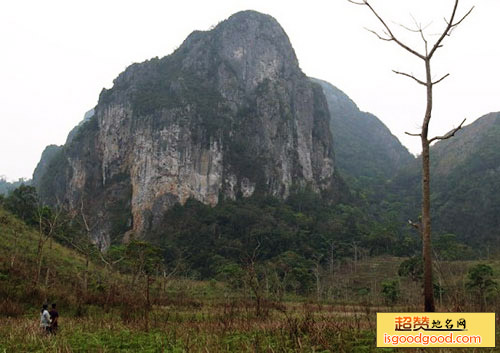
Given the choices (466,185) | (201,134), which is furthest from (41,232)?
(466,185)

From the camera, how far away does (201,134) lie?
95625 mm

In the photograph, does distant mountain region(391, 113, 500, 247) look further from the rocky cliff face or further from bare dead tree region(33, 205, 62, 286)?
bare dead tree region(33, 205, 62, 286)

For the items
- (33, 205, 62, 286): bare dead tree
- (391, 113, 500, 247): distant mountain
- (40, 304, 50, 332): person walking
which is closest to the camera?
(40, 304, 50, 332): person walking

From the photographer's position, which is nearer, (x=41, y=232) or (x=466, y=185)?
(x=41, y=232)

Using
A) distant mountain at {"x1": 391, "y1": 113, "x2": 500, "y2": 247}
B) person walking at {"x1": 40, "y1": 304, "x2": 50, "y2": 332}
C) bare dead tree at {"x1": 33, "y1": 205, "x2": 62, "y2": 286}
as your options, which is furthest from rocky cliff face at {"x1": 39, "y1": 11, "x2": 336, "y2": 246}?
person walking at {"x1": 40, "y1": 304, "x2": 50, "y2": 332}

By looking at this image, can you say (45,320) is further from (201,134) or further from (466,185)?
(466,185)

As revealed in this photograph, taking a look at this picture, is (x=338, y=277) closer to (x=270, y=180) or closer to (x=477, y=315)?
(x=270, y=180)

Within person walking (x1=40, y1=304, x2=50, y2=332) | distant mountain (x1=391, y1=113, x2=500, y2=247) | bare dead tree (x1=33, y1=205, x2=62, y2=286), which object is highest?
distant mountain (x1=391, y1=113, x2=500, y2=247)

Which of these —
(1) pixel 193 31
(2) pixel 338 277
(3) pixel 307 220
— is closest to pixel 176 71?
(1) pixel 193 31

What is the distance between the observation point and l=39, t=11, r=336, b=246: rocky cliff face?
90538 mm

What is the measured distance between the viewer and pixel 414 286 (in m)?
53.2

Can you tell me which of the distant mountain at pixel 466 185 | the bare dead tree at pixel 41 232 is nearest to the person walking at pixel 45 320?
the bare dead tree at pixel 41 232

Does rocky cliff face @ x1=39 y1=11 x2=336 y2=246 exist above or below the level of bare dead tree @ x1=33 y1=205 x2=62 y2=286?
above

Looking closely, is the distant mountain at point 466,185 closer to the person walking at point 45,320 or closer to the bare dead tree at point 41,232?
the bare dead tree at point 41,232
